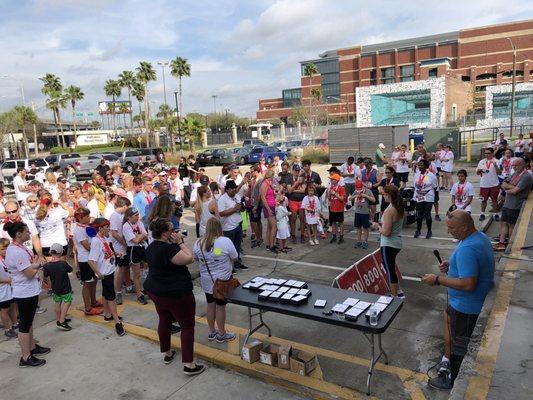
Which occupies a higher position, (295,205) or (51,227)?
(51,227)

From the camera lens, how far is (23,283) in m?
5.27

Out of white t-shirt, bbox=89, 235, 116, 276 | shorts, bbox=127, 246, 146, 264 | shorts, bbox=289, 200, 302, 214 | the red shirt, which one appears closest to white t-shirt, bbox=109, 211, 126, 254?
shorts, bbox=127, 246, 146, 264

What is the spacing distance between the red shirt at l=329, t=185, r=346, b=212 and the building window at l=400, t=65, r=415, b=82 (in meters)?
93.9

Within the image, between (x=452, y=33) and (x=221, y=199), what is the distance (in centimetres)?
11038

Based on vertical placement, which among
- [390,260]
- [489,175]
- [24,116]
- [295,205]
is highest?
[24,116]

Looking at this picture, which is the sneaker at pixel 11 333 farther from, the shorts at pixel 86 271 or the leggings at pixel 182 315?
the leggings at pixel 182 315

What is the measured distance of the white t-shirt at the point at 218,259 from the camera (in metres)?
5.16

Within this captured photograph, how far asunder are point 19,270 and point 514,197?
8420 mm

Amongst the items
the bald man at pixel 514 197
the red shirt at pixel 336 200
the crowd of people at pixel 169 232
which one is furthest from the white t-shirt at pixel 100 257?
the bald man at pixel 514 197

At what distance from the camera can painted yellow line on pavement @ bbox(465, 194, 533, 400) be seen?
144 inches

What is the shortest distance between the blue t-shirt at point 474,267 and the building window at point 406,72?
325ft

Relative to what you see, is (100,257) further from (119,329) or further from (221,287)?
(221,287)

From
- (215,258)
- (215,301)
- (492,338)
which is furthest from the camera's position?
(215,301)

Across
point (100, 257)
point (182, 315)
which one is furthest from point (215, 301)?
point (100, 257)
